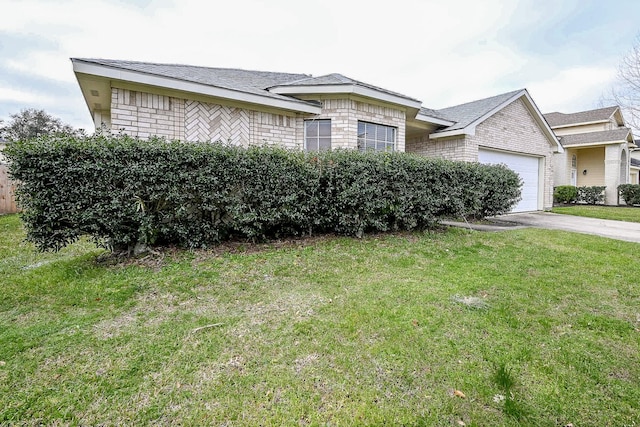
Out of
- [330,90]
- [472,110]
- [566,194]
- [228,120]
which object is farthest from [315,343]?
[566,194]

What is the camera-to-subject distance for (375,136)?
980cm

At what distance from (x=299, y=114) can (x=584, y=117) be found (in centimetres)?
2319

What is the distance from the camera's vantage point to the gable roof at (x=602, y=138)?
17875 mm

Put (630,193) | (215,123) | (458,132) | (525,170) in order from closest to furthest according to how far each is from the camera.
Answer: (215,123), (458,132), (525,170), (630,193)

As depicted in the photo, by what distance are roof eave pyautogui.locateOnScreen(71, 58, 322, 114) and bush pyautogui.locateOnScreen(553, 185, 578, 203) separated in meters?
17.8

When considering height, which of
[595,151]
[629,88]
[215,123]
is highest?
[629,88]

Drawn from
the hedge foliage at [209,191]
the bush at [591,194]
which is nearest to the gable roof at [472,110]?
the hedge foliage at [209,191]

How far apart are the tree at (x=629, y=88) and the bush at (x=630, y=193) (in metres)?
6.34

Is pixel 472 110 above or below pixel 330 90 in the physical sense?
above

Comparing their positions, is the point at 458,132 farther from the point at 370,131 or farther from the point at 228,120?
the point at 228,120

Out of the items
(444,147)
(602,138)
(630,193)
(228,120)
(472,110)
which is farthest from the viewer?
(602,138)

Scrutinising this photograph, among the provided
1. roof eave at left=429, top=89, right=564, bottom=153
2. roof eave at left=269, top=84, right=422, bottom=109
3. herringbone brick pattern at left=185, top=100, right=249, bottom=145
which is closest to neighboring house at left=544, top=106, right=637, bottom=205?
roof eave at left=429, top=89, right=564, bottom=153

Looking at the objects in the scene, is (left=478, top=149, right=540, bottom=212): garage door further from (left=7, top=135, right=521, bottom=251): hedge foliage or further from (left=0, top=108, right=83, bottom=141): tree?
(left=0, top=108, right=83, bottom=141): tree

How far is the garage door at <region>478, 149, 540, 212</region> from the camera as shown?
12.7m
